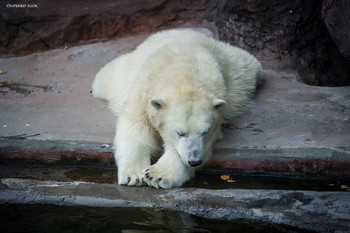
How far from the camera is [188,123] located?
13.4 feet

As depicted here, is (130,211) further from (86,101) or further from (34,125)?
(86,101)

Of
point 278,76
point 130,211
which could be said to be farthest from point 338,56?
point 130,211

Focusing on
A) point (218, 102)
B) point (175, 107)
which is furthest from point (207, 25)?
point (175, 107)

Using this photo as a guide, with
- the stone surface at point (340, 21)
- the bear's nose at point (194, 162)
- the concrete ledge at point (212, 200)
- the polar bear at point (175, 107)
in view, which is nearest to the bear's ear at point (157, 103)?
the polar bear at point (175, 107)

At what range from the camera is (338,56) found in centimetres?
693

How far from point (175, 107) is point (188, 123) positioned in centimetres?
20

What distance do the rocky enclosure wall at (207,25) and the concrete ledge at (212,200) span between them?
346 cm

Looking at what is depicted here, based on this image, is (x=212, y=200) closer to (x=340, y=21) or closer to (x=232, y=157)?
(x=232, y=157)

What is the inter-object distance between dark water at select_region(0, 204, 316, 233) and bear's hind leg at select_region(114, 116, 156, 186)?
48 centimetres

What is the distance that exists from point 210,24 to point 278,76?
202 centimetres

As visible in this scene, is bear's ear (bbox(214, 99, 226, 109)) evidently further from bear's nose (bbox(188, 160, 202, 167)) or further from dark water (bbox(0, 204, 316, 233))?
dark water (bbox(0, 204, 316, 233))

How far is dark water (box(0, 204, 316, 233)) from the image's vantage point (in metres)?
3.34

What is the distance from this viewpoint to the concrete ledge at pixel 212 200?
10.9 feet

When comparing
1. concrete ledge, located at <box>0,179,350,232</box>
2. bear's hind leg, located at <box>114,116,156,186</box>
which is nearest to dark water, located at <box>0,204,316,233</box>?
concrete ledge, located at <box>0,179,350,232</box>
